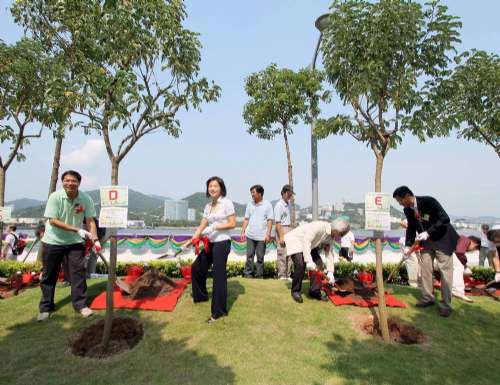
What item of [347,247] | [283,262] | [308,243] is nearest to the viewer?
[308,243]

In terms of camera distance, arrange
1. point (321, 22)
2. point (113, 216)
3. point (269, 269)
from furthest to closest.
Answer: point (269, 269) < point (321, 22) < point (113, 216)

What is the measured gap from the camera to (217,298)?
192 inches

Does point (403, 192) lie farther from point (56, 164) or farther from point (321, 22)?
point (56, 164)

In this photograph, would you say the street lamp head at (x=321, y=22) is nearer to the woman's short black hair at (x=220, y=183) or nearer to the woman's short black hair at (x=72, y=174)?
the woman's short black hair at (x=220, y=183)

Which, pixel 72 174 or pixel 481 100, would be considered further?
A: pixel 481 100

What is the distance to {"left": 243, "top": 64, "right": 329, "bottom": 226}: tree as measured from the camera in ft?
41.1

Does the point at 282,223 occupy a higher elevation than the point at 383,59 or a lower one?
lower

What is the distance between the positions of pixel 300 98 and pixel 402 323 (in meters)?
9.51

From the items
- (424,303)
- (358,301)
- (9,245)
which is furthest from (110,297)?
(9,245)

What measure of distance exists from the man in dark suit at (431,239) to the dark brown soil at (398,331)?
3.03 feet

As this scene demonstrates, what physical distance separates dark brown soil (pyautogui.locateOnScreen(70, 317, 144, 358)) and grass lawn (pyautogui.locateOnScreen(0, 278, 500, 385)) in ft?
0.43

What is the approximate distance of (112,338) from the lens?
4.59 meters

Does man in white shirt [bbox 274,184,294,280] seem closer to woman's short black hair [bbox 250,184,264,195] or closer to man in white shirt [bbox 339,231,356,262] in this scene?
woman's short black hair [bbox 250,184,264,195]

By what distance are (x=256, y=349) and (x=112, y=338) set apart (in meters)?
2.07
